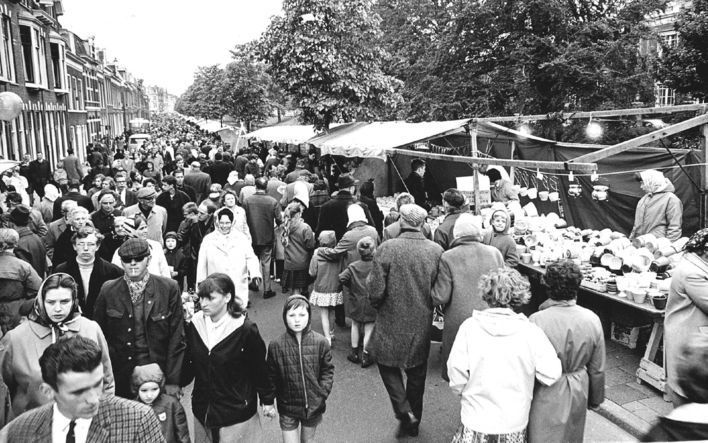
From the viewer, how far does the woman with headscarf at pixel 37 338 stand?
10.9 feet

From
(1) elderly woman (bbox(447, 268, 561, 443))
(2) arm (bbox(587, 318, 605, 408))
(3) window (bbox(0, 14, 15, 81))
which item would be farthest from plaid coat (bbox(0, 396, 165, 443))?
(3) window (bbox(0, 14, 15, 81))

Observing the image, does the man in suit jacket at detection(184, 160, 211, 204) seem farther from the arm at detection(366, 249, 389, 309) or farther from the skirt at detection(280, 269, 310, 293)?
the arm at detection(366, 249, 389, 309)

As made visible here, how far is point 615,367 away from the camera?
6031mm

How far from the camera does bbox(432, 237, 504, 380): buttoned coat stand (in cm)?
462

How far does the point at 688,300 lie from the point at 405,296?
2.06 meters

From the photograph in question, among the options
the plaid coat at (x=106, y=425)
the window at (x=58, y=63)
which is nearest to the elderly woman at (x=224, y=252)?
the plaid coat at (x=106, y=425)

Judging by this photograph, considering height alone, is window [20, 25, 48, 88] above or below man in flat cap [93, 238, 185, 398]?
above

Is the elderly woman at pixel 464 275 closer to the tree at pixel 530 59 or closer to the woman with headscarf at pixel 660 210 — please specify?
the woman with headscarf at pixel 660 210

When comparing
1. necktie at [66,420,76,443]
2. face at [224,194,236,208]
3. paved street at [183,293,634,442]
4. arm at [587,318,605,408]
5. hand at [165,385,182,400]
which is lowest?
paved street at [183,293,634,442]

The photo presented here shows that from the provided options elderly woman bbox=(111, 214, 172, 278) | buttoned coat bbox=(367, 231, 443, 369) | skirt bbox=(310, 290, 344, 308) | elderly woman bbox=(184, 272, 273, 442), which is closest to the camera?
elderly woman bbox=(184, 272, 273, 442)

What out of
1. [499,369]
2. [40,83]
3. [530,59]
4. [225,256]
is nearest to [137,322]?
[225,256]

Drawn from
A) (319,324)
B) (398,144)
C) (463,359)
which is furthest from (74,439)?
(398,144)

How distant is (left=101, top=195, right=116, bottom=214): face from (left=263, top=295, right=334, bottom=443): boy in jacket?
3.88m

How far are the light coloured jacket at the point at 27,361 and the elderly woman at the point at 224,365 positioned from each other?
0.56 m
